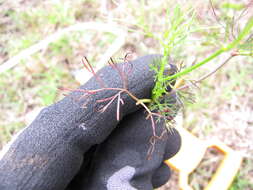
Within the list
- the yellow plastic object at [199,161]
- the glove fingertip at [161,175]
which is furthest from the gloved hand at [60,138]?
the yellow plastic object at [199,161]

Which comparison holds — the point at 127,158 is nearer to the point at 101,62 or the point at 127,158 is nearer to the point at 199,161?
the point at 199,161

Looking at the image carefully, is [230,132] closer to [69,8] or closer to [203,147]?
[203,147]

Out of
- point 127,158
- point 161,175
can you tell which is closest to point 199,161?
point 161,175

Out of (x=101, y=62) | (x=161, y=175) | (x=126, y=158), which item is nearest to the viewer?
(x=126, y=158)

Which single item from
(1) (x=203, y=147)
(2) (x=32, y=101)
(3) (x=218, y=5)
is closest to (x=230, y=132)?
(1) (x=203, y=147)

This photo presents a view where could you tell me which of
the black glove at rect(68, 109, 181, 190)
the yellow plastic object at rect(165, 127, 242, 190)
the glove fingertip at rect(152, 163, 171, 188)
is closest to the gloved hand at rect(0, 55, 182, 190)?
the black glove at rect(68, 109, 181, 190)

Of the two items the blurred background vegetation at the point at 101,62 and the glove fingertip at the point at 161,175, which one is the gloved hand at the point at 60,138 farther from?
the blurred background vegetation at the point at 101,62
